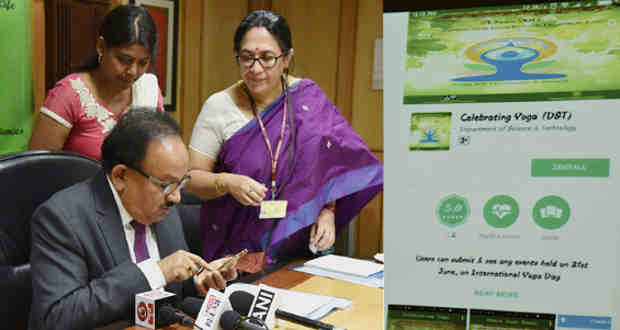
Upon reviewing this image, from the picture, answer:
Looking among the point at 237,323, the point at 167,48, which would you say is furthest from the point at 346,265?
the point at 167,48

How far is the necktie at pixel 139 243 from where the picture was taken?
1438 millimetres

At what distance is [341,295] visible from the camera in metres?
1.45

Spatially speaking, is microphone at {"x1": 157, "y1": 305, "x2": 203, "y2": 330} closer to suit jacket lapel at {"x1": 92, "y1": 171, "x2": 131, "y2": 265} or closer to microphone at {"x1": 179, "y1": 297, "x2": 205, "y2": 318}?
microphone at {"x1": 179, "y1": 297, "x2": 205, "y2": 318}

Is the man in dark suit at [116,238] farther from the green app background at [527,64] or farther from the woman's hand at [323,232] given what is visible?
the green app background at [527,64]

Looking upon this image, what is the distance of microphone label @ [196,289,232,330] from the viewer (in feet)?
3.56

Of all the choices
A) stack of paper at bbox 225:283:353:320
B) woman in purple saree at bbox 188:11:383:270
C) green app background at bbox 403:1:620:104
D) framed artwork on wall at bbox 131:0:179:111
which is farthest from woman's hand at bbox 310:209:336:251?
framed artwork on wall at bbox 131:0:179:111

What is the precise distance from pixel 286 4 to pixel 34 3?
6.29ft

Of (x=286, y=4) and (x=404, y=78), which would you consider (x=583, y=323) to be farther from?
(x=286, y=4)

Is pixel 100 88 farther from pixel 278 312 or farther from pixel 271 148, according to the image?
pixel 278 312

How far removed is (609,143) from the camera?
531 mm

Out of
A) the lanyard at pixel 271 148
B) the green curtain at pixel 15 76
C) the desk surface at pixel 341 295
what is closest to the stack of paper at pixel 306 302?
the desk surface at pixel 341 295

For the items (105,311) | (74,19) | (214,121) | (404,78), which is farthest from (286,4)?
(404,78)

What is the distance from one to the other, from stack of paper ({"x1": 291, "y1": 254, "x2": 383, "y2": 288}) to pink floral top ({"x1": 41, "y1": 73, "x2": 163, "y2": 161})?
76 centimetres

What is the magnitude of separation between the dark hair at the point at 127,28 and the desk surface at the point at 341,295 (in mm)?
904
